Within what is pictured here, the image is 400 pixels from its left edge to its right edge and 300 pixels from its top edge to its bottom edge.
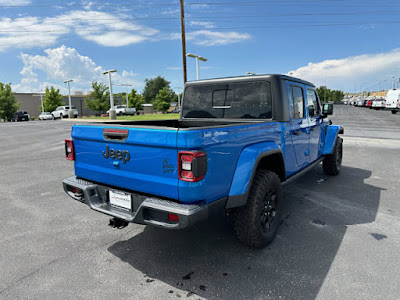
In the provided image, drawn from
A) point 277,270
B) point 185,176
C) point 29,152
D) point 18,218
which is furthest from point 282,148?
point 29,152

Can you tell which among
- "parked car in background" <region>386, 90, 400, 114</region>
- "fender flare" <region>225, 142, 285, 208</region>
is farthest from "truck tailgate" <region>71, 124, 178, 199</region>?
"parked car in background" <region>386, 90, 400, 114</region>

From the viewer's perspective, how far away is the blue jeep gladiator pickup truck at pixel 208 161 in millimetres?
2363

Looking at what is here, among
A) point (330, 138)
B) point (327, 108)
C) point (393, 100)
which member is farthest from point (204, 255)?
point (393, 100)

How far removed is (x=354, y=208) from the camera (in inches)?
170

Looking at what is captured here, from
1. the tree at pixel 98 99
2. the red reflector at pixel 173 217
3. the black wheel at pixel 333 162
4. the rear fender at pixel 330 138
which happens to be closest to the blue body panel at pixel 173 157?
the red reflector at pixel 173 217

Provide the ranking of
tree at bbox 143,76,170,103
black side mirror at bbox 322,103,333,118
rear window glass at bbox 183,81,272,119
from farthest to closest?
tree at bbox 143,76,170,103 → black side mirror at bbox 322,103,333,118 → rear window glass at bbox 183,81,272,119

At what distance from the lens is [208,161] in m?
2.38

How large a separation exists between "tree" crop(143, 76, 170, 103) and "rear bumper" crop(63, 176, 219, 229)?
94483mm

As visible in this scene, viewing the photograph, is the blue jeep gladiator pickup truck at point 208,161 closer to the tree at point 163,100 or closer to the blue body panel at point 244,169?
the blue body panel at point 244,169

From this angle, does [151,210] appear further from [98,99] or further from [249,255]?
[98,99]

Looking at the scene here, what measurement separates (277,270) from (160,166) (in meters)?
1.51

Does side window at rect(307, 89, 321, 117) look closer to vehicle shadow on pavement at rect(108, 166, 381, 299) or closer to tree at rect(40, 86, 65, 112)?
vehicle shadow on pavement at rect(108, 166, 381, 299)

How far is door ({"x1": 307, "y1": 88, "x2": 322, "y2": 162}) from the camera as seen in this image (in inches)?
185

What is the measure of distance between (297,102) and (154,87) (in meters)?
94.1
